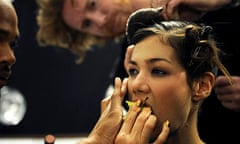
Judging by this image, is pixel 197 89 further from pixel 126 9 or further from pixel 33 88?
pixel 33 88

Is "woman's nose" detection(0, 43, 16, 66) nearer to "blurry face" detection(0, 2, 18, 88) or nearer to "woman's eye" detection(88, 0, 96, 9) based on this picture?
"blurry face" detection(0, 2, 18, 88)

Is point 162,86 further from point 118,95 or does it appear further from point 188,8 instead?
point 188,8

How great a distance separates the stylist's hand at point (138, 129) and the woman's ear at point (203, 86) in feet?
0.40

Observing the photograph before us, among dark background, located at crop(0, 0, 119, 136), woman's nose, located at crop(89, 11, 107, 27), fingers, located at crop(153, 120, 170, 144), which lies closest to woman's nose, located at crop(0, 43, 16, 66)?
fingers, located at crop(153, 120, 170, 144)

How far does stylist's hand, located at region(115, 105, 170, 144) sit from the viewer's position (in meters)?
0.79

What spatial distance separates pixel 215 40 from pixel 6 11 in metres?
0.45

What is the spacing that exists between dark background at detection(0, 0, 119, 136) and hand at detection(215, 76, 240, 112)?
80 centimetres

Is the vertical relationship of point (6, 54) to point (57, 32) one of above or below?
above

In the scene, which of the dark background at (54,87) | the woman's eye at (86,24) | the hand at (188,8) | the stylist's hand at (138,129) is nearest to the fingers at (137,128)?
the stylist's hand at (138,129)

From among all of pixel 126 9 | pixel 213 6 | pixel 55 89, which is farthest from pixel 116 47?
pixel 213 6

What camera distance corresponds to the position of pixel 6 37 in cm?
87

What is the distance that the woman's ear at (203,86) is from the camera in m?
0.91

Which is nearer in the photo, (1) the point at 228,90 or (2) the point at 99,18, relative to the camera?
(1) the point at 228,90

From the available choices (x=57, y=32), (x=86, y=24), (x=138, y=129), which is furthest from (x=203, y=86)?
(x=57, y=32)
